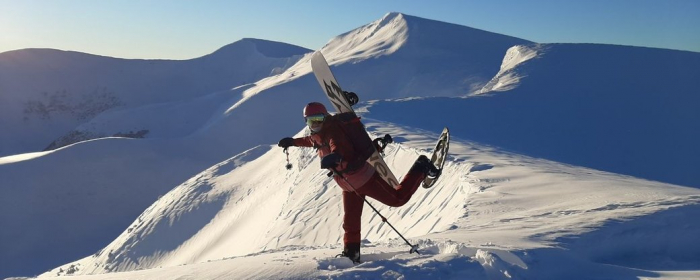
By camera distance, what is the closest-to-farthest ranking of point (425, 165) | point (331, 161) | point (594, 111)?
point (331, 161) < point (425, 165) < point (594, 111)

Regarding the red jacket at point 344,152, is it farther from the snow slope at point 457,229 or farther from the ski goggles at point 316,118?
the snow slope at point 457,229

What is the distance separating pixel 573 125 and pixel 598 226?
22.1m

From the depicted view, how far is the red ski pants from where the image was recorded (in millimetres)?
5703

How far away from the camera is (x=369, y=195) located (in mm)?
5781

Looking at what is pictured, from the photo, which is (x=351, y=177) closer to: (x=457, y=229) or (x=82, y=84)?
(x=457, y=229)

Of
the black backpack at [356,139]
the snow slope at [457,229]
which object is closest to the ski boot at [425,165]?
the black backpack at [356,139]

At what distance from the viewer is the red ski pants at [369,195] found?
18.7 ft

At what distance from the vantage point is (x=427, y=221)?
11.6 metres

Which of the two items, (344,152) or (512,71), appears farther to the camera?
(512,71)

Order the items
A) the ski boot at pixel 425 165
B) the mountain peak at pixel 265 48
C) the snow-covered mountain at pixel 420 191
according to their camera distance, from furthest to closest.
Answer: the mountain peak at pixel 265 48 < the ski boot at pixel 425 165 < the snow-covered mountain at pixel 420 191

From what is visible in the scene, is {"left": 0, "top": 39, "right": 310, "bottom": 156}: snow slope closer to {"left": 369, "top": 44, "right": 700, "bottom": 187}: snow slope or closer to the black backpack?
{"left": 369, "top": 44, "right": 700, "bottom": 187}: snow slope

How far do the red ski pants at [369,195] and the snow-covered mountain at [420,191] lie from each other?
0.36 metres

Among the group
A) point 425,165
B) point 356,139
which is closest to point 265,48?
point 425,165

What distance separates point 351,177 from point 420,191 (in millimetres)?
8386
